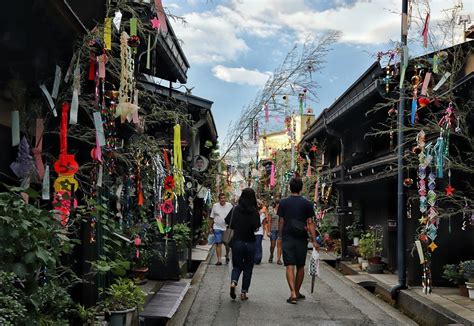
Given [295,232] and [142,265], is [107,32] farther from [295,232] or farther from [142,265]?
[142,265]

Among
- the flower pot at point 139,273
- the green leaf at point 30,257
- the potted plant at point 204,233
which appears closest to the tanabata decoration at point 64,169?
the green leaf at point 30,257

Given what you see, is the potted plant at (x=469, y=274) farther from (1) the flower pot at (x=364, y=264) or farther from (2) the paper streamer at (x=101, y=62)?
(2) the paper streamer at (x=101, y=62)

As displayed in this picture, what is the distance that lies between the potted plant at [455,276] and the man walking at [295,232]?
2.88m

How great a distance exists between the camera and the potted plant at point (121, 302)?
587 centimetres

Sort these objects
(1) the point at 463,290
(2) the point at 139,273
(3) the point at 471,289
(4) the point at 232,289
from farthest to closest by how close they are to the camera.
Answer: (2) the point at 139,273, (1) the point at 463,290, (4) the point at 232,289, (3) the point at 471,289

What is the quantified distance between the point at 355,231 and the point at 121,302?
11.3m

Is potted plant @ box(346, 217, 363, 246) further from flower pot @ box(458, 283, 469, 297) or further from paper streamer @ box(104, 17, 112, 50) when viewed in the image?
paper streamer @ box(104, 17, 112, 50)

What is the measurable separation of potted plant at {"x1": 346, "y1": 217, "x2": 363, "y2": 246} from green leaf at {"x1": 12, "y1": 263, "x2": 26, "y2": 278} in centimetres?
1307

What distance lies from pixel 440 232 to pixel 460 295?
5.23ft

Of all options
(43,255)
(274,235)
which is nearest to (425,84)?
(43,255)

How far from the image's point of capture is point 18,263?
363 centimetres

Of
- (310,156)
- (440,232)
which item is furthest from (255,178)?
(440,232)

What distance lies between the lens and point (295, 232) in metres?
8.72

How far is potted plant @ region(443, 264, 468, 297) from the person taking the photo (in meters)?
9.40
